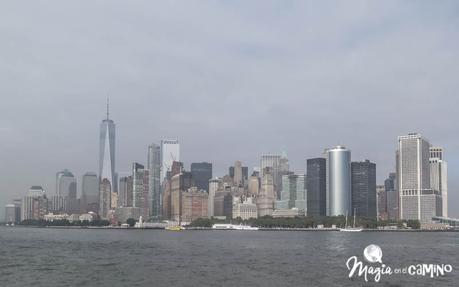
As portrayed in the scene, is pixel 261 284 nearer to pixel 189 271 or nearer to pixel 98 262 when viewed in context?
pixel 189 271

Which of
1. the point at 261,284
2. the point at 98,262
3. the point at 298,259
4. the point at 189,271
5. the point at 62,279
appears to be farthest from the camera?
the point at 298,259

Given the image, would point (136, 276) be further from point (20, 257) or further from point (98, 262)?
point (20, 257)

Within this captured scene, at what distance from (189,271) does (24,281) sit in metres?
18.3

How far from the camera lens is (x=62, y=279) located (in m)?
64.6

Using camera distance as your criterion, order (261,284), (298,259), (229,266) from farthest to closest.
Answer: (298,259)
(229,266)
(261,284)

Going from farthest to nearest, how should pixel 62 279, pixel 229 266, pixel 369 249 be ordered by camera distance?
1. pixel 369 249
2. pixel 229 266
3. pixel 62 279

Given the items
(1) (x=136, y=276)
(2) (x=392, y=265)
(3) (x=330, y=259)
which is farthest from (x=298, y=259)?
(1) (x=136, y=276)

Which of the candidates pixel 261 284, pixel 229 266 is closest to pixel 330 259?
pixel 229 266

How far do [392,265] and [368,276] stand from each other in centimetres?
1739

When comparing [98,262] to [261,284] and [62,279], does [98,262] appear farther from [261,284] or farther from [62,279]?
[261,284]

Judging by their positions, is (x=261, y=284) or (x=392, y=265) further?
(x=392, y=265)

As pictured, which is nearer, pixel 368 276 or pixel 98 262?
pixel 368 276

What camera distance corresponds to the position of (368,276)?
207 ft

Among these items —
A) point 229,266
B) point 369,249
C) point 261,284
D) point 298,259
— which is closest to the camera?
point 261,284
